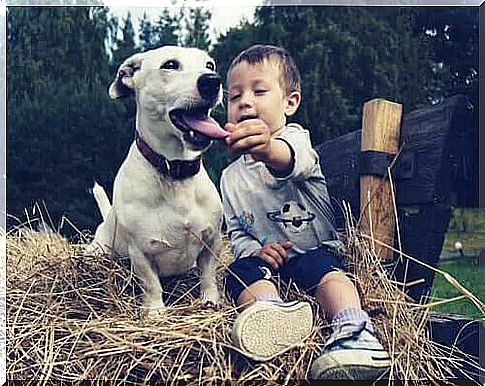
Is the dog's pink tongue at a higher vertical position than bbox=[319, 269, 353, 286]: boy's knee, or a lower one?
higher

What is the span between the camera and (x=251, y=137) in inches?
205

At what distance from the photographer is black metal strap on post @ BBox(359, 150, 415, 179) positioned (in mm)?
5305

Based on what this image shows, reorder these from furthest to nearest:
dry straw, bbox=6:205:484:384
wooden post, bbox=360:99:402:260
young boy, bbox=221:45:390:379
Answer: wooden post, bbox=360:99:402:260
young boy, bbox=221:45:390:379
dry straw, bbox=6:205:484:384

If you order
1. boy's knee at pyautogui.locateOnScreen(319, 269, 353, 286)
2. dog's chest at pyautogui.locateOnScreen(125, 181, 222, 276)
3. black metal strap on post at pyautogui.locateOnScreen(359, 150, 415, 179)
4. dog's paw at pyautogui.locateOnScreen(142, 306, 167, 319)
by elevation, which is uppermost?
black metal strap on post at pyautogui.locateOnScreen(359, 150, 415, 179)

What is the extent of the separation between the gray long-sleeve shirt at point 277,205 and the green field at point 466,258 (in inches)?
24.2

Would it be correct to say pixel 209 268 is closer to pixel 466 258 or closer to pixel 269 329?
pixel 269 329

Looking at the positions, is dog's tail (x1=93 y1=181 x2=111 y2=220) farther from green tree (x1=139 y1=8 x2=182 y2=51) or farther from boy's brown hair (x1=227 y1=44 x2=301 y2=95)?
boy's brown hair (x1=227 y1=44 x2=301 y2=95)

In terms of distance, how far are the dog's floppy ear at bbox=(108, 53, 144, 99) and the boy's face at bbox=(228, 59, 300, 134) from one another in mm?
489

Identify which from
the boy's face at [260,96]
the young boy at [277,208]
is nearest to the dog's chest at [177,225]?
the young boy at [277,208]

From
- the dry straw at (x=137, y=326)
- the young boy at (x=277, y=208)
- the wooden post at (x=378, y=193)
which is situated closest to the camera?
the dry straw at (x=137, y=326)

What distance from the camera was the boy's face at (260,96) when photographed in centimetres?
520

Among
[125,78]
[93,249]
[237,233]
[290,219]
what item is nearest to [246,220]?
[237,233]

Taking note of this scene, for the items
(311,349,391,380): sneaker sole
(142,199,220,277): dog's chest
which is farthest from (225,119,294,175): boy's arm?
(311,349,391,380): sneaker sole

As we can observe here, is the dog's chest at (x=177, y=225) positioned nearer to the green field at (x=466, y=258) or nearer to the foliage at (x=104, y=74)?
the foliage at (x=104, y=74)
